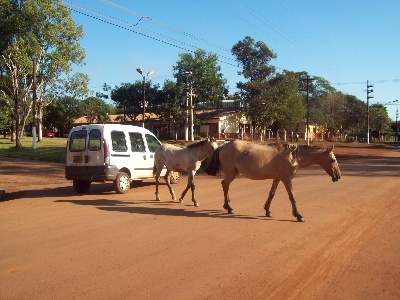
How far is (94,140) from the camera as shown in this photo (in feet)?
38.9

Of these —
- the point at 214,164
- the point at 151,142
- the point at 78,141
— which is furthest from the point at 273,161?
the point at 78,141

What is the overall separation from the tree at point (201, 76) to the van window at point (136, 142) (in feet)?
118

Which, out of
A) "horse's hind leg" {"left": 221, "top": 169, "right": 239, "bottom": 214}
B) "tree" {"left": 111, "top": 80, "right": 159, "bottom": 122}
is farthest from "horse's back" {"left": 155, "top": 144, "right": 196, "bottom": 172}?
"tree" {"left": 111, "top": 80, "right": 159, "bottom": 122}

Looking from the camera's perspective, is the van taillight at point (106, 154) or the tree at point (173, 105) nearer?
the van taillight at point (106, 154)

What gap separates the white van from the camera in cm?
1169

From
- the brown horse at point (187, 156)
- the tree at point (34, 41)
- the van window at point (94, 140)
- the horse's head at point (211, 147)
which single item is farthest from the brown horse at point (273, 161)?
the tree at point (34, 41)

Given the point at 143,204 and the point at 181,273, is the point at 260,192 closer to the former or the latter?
the point at 143,204

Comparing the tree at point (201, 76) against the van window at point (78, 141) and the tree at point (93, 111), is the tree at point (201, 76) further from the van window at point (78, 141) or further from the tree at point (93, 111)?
the van window at point (78, 141)

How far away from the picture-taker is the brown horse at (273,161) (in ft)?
28.7

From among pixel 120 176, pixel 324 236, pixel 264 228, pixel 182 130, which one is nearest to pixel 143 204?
pixel 120 176

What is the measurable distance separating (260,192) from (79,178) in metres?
5.68

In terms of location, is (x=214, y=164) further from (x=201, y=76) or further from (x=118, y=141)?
(x=201, y=76)

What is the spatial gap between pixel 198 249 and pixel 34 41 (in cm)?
3056

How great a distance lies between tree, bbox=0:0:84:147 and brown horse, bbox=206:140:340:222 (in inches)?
1070
